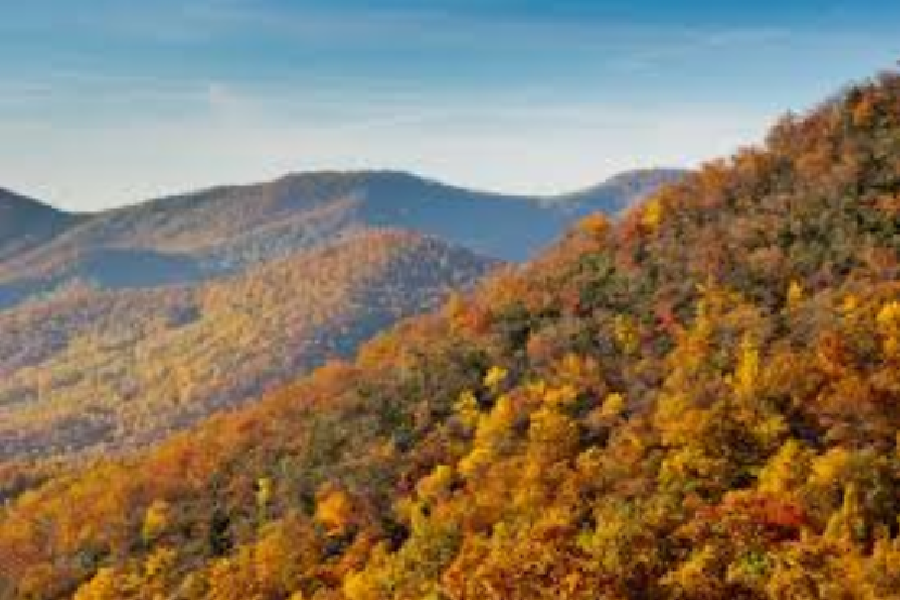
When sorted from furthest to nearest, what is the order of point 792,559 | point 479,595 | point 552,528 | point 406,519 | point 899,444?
point 406,519, point 899,444, point 552,528, point 792,559, point 479,595

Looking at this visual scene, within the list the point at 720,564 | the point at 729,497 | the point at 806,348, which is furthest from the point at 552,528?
the point at 806,348

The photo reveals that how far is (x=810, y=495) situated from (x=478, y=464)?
63.1 metres

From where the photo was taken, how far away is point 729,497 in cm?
14638

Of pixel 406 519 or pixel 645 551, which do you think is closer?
pixel 645 551

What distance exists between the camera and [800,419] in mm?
169375

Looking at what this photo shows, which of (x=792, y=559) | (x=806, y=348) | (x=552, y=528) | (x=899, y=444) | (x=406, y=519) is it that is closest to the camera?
(x=792, y=559)

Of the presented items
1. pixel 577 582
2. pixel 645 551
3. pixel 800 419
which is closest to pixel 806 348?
pixel 800 419

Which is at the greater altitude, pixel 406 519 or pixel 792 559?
pixel 792 559

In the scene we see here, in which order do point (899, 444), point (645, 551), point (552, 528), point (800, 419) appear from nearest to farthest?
point (645, 551) < point (552, 528) < point (899, 444) < point (800, 419)

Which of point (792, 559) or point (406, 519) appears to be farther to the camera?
point (406, 519)

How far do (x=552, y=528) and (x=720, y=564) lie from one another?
1167 inches

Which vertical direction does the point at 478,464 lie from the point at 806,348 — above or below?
below

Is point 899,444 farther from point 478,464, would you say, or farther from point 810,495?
point 478,464

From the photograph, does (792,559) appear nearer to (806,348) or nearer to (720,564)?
(720,564)
